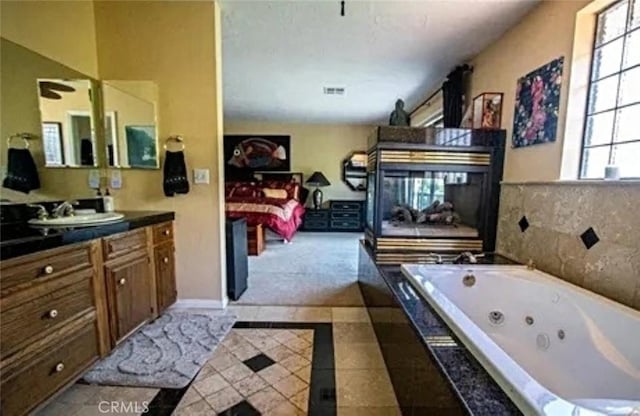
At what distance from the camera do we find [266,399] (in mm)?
1632

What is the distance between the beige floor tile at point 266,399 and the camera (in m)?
1.58

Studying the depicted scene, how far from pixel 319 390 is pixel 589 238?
5.70 feet

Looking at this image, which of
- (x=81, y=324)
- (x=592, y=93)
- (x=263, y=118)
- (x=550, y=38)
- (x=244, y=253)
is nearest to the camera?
(x=81, y=324)

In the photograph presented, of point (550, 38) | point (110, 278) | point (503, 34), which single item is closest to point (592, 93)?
point (550, 38)

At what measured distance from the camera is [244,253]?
3.18m

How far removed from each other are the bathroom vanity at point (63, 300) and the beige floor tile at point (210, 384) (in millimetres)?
593

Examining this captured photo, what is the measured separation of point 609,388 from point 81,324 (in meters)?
2.47

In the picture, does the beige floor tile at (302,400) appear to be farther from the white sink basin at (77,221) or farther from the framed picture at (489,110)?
the framed picture at (489,110)

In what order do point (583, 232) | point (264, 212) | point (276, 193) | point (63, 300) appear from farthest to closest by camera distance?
point (276, 193) → point (264, 212) → point (583, 232) → point (63, 300)

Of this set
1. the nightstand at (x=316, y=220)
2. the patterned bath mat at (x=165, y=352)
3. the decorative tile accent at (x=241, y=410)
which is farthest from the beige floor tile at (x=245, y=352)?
the nightstand at (x=316, y=220)

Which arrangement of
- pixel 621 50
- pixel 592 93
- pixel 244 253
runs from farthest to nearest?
pixel 244 253
pixel 592 93
pixel 621 50

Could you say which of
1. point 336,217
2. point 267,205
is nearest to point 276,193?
point 267,205

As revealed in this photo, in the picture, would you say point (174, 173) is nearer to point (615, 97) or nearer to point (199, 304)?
point (199, 304)

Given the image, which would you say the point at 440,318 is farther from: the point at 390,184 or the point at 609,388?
the point at 390,184
